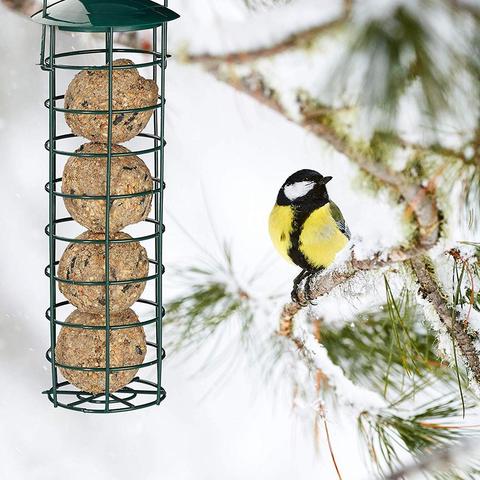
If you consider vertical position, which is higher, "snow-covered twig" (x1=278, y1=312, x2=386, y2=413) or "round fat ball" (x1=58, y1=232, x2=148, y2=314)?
"round fat ball" (x1=58, y1=232, x2=148, y2=314)

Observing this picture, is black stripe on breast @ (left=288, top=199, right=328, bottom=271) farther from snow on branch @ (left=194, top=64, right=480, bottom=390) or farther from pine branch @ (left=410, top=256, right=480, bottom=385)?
pine branch @ (left=410, top=256, right=480, bottom=385)

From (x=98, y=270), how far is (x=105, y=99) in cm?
24

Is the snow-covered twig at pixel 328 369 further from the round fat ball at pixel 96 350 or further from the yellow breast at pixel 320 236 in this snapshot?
the round fat ball at pixel 96 350

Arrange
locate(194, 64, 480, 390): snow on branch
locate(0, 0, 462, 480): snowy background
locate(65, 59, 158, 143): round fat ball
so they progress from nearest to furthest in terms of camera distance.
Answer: locate(194, 64, 480, 390): snow on branch → locate(65, 59, 158, 143): round fat ball → locate(0, 0, 462, 480): snowy background

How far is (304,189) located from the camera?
5.31 feet

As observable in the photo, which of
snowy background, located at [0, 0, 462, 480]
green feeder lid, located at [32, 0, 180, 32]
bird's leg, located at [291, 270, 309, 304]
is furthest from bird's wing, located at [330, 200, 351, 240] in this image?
green feeder lid, located at [32, 0, 180, 32]

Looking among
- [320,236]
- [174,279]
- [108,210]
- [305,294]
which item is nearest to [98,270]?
[108,210]

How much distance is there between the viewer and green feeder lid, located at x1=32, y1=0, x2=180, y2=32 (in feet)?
3.85

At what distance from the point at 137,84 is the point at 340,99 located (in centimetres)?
32

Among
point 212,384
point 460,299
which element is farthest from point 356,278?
point 212,384

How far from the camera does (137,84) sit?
4.30 feet

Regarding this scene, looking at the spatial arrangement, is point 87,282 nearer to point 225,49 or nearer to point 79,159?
point 79,159

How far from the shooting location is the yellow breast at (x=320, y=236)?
1.64 metres

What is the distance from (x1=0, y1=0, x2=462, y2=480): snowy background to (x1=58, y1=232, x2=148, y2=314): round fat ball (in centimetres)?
59
